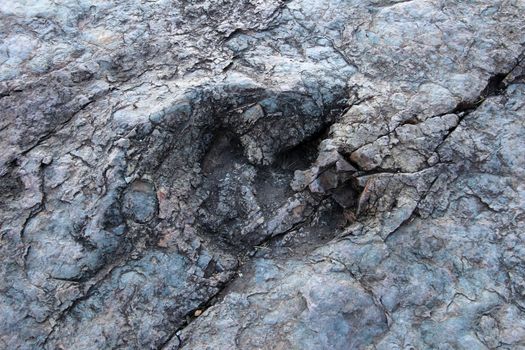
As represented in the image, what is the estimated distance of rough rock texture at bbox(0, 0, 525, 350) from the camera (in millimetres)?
1981

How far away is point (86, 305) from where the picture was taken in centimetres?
202

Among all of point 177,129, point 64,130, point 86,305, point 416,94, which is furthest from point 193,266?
point 416,94

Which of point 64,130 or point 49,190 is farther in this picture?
point 64,130

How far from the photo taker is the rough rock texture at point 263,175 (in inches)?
78.0

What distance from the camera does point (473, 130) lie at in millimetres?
2244

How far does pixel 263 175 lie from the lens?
7.67 feet

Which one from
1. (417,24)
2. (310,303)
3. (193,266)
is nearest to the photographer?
(310,303)

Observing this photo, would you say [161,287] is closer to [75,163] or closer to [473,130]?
[75,163]

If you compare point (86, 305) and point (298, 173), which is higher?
point (298, 173)

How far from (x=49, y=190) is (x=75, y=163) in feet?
0.48

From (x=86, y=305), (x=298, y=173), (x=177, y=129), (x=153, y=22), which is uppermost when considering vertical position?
(x=153, y=22)

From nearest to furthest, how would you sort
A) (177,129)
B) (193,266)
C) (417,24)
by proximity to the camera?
(193,266)
(177,129)
(417,24)

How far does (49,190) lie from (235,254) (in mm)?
780

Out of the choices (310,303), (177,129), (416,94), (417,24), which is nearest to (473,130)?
(416,94)
